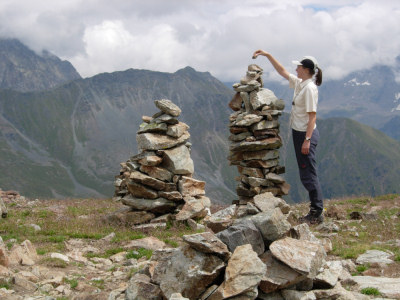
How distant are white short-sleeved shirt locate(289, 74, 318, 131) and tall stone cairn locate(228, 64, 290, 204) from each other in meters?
6.62

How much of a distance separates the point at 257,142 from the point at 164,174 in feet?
20.9

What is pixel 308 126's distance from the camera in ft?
47.9

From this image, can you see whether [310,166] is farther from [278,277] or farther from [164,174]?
[278,277]

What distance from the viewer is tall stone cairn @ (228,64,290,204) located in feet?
72.9

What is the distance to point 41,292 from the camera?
29.0ft

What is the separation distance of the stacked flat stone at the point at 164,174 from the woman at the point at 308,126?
16.1 feet

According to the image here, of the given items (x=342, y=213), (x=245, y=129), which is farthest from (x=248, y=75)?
(x=342, y=213)

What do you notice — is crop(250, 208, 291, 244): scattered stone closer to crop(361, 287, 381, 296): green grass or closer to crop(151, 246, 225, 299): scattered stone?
crop(151, 246, 225, 299): scattered stone

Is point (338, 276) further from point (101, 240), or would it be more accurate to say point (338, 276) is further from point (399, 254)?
point (101, 240)

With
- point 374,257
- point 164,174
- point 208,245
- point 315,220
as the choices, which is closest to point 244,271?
point 208,245

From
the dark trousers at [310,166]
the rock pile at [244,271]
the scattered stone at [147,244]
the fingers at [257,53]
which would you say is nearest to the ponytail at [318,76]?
the dark trousers at [310,166]

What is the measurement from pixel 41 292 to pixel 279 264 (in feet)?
17.2

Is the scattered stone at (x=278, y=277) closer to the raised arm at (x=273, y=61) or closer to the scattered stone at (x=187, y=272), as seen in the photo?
the scattered stone at (x=187, y=272)

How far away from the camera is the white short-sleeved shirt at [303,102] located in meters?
14.5
